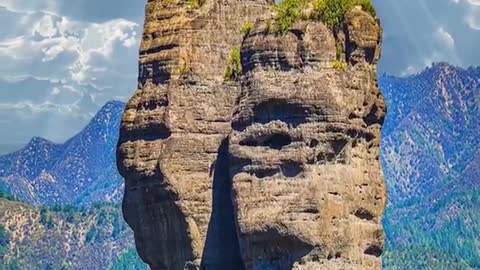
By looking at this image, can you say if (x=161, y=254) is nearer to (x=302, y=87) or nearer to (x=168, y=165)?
(x=168, y=165)

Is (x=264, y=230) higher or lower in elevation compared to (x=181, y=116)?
lower

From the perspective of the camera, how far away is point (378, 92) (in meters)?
75.0

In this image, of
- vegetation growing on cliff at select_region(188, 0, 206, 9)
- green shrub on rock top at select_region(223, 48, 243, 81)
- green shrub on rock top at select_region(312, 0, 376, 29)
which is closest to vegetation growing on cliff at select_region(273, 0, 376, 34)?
green shrub on rock top at select_region(312, 0, 376, 29)

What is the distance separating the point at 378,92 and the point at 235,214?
709cm

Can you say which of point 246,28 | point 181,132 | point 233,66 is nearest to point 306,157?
point 181,132

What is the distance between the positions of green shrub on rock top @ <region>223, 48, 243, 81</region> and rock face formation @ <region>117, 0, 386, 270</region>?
320mm

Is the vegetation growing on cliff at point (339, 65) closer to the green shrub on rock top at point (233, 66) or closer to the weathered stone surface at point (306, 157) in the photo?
the weathered stone surface at point (306, 157)

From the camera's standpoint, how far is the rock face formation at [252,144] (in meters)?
71.6

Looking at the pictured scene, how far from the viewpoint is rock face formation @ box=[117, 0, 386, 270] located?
2817 inches

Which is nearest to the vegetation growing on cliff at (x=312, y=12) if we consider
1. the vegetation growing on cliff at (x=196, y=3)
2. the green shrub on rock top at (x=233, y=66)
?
the green shrub on rock top at (x=233, y=66)

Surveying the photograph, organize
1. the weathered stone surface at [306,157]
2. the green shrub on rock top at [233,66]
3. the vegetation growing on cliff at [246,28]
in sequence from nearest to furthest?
the weathered stone surface at [306,157]
the vegetation growing on cliff at [246,28]
the green shrub on rock top at [233,66]

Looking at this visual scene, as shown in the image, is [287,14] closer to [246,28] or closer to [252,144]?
[246,28]

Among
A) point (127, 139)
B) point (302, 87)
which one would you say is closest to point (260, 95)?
point (302, 87)

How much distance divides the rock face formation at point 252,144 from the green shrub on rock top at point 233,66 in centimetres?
32
